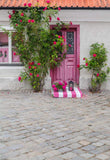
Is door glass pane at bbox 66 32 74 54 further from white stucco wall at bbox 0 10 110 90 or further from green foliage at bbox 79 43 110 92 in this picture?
green foliage at bbox 79 43 110 92

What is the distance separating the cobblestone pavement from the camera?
3971mm

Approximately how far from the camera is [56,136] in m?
4.72

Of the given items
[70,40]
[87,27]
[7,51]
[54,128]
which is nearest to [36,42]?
[7,51]

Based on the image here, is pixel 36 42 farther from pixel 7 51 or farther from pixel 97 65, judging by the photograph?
pixel 97 65

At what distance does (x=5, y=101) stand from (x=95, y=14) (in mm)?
4443

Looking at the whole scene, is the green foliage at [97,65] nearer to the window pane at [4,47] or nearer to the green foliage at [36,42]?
the green foliage at [36,42]

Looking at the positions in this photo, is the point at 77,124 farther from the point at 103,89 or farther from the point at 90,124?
the point at 103,89

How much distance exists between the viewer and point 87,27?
955 cm

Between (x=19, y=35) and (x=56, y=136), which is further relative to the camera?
(x=19, y=35)

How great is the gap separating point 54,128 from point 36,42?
4.61m

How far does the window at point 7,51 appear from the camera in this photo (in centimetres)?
965

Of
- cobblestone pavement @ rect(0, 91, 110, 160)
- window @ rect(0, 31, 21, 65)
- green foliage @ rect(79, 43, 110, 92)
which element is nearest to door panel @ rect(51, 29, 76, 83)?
green foliage @ rect(79, 43, 110, 92)

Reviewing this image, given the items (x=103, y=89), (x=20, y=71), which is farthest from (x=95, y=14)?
(x=20, y=71)

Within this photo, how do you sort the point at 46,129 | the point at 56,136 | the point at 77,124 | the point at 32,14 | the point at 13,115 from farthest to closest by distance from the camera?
the point at 32,14
the point at 13,115
the point at 77,124
the point at 46,129
the point at 56,136
